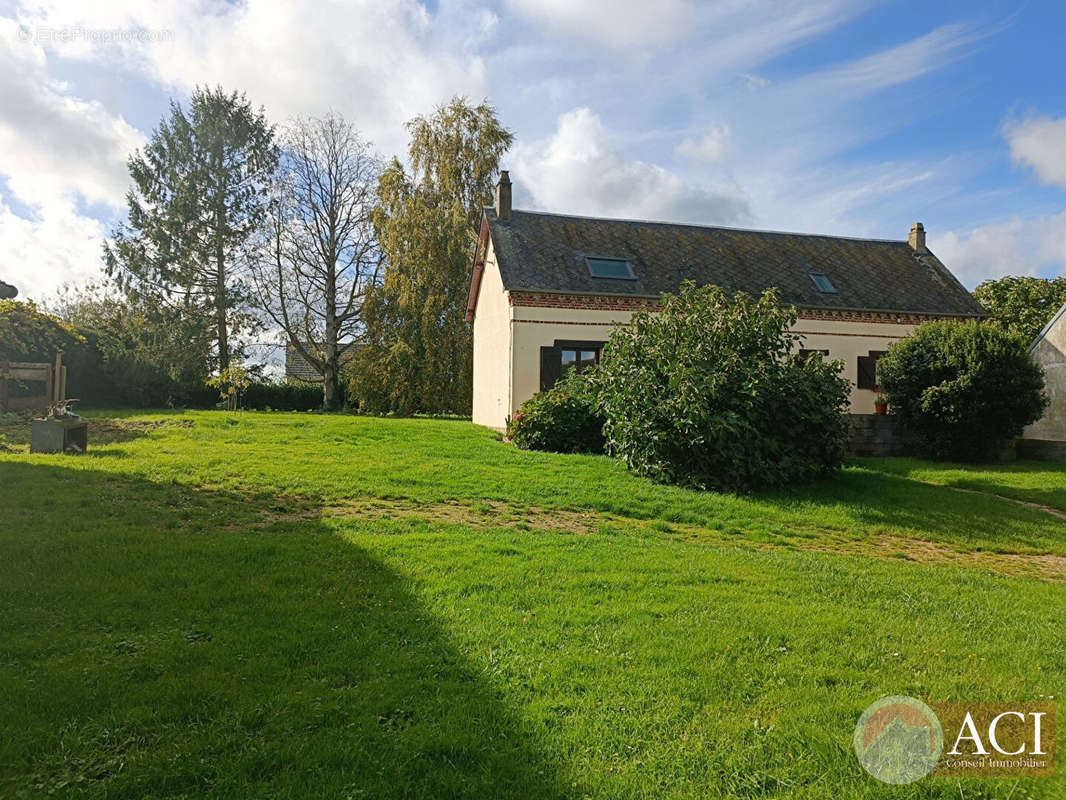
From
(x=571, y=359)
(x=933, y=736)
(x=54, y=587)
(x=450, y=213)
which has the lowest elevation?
(x=933, y=736)

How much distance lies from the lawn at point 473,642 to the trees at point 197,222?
2287cm

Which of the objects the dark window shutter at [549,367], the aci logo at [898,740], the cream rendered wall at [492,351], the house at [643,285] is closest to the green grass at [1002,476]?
the house at [643,285]

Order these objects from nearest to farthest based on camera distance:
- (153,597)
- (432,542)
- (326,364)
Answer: (153,597) → (432,542) → (326,364)

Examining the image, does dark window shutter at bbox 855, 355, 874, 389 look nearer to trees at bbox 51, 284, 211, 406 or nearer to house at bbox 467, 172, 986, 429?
house at bbox 467, 172, 986, 429

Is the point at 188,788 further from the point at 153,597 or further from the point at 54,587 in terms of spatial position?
the point at 54,587

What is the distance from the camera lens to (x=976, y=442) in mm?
13883

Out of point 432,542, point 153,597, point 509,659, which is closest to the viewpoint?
point 509,659

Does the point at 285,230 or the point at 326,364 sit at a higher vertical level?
the point at 285,230

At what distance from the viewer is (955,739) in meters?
2.95

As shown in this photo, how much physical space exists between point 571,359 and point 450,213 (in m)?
12.6

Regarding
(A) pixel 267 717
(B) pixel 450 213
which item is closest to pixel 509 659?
(A) pixel 267 717

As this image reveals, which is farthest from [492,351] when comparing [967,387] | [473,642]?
[473,642]

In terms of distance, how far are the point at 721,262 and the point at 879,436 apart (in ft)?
27.6

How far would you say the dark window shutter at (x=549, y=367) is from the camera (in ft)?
58.5
